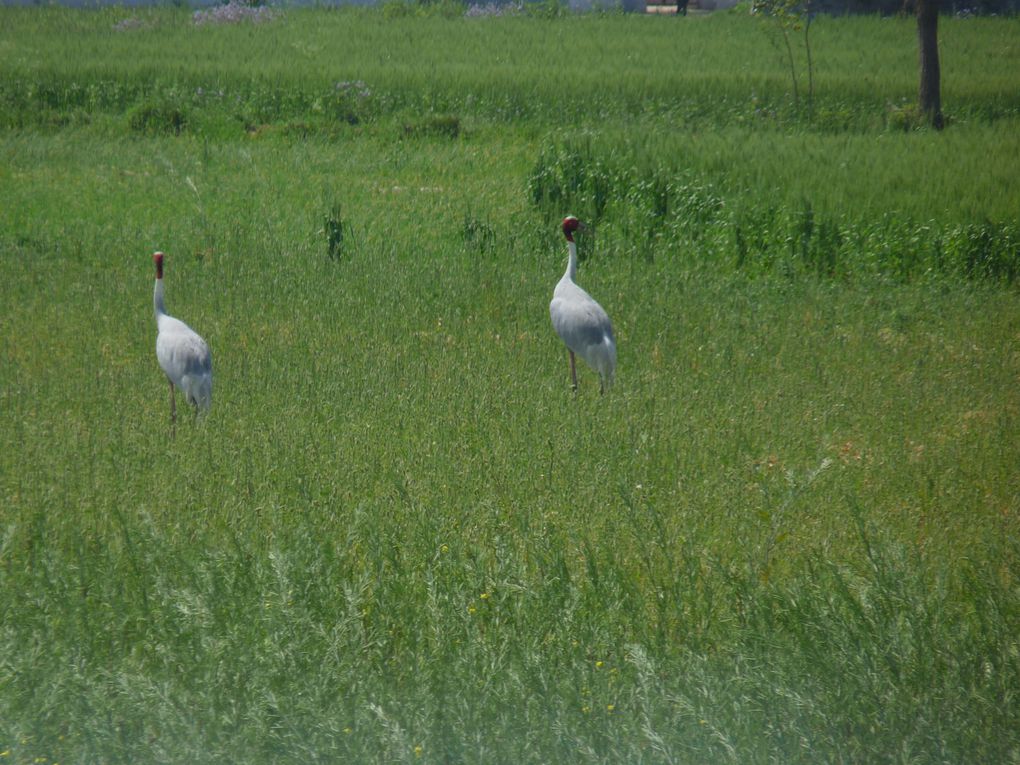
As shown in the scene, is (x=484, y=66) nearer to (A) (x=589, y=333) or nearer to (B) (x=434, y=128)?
(B) (x=434, y=128)

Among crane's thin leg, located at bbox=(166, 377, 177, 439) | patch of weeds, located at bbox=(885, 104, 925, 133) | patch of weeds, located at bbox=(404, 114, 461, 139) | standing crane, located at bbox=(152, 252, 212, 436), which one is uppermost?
patch of weeds, located at bbox=(885, 104, 925, 133)

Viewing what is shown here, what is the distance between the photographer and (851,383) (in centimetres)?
872

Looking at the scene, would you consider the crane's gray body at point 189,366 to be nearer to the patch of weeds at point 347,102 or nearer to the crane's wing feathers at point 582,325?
the crane's wing feathers at point 582,325

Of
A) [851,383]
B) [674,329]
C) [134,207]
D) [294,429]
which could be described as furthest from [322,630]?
[134,207]

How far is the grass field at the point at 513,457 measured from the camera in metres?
4.14

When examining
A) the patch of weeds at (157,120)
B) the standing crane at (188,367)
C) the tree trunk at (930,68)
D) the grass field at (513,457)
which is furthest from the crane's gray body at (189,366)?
the tree trunk at (930,68)

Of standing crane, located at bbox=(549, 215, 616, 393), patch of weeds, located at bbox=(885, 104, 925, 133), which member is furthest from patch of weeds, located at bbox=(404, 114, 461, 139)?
standing crane, located at bbox=(549, 215, 616, 393)

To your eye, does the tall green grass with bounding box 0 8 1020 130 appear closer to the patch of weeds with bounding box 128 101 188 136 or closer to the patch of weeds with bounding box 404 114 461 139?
the patch of weeds with bounding box 128 101 188 136

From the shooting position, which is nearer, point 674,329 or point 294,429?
point 294,429

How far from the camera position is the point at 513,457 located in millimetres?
7086

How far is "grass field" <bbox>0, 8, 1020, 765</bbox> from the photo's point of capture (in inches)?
163

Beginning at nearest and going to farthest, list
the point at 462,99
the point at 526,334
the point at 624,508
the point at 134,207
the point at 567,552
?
1. the point at 567,552
2. the point at 624,508
3. the point at 526,334
4. the point at 134,207
5. the point at 462,99

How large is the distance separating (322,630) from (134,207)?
1150 cm

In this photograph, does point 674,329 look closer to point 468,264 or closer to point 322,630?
point 468,264
